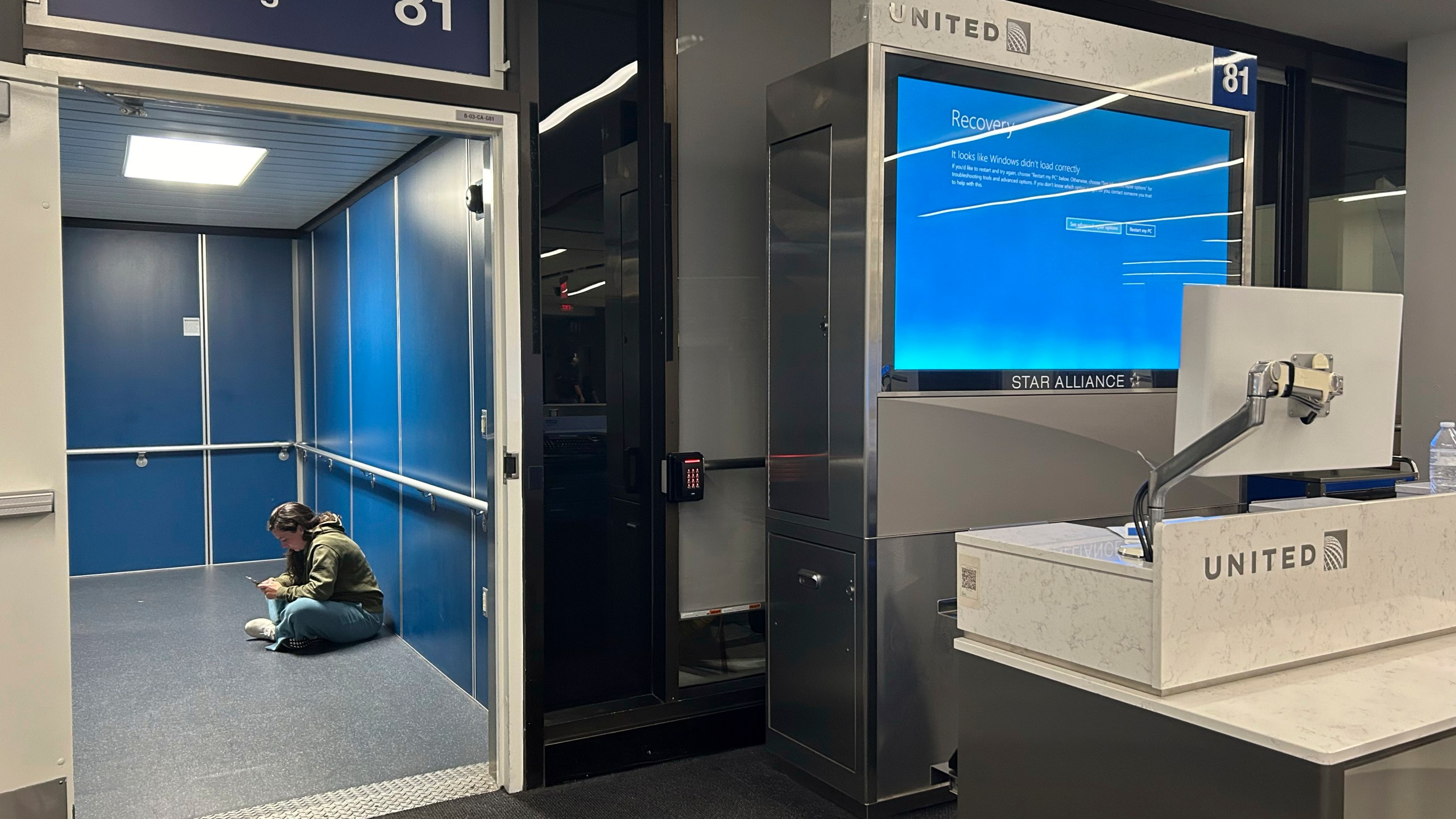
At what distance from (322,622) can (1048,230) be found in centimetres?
377

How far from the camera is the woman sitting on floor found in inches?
191

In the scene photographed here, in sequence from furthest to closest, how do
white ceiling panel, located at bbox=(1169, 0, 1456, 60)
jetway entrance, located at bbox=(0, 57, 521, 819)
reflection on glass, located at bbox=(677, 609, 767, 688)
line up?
1. white ceiling panel, located at bbox=(1169, 0, 1456, 60)
2. reflection on glass, located at bbox=(677, 609, 767, 688)
3. jetway entrance, located at bbox=(0, 57, 521, 819)

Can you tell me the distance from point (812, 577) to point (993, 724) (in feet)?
3.31

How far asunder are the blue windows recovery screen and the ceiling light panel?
3.39m

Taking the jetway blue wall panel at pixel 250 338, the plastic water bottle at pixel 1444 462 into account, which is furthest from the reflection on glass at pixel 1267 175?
the jetway blue wall panel at pixel 250 338

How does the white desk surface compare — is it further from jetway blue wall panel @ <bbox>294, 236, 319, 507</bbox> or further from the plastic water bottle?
jetway blue wall panel @ <bbox>294, 236, 319, 507</bbox>

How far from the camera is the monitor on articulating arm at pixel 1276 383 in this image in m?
1.88

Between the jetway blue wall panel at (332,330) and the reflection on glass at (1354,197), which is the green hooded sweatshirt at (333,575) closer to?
the jetway blue wall panel at (332,330)

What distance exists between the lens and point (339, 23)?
2832mm

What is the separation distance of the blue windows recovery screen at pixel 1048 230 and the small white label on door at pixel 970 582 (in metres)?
0.87

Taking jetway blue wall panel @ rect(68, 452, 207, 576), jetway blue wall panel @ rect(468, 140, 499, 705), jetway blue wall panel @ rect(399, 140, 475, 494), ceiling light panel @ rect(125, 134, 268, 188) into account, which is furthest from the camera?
jetway blue wall panel @ rect(68, 452, 207, 576)

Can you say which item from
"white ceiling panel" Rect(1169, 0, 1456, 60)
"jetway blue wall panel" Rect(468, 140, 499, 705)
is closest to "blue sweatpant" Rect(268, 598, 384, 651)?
"jetway blue wall panel" Rect(468, 140, 499, 705)

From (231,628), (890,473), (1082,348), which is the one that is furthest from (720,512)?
(231,628)

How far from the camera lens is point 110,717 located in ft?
12.7
